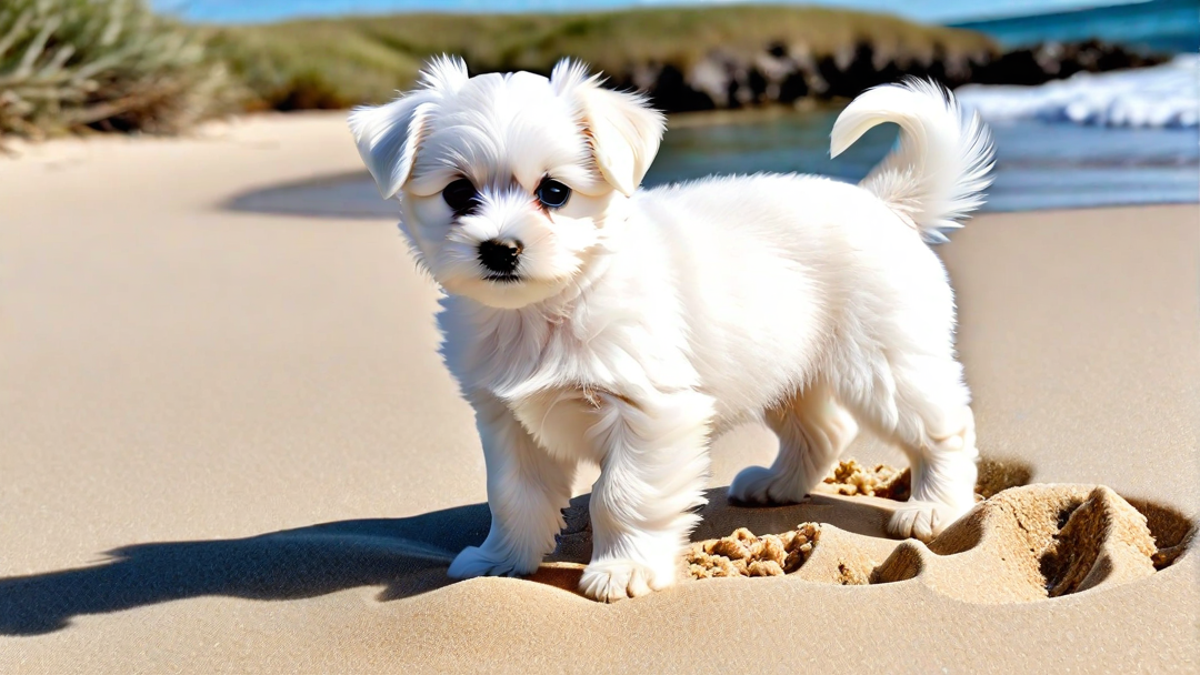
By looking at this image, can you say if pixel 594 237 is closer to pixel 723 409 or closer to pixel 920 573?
pixel 723 409

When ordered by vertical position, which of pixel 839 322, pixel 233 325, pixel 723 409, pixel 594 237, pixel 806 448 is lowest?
pixel 233 325

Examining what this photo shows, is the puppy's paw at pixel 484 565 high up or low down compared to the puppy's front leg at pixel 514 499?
down

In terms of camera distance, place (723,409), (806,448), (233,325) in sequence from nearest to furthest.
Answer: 1. (723,409)
2. (806,448)
3. (233,325)

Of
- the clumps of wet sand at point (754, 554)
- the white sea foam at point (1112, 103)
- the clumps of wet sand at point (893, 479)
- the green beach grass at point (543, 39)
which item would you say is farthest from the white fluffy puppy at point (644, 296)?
the green beach grass at point (543, 39)

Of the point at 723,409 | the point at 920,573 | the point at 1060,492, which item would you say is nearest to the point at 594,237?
the point at 723,409

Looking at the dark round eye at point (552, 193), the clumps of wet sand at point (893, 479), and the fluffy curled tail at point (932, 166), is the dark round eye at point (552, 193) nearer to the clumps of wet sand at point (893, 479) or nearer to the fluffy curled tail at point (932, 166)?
the fluffy curled tail at point (932, 166)

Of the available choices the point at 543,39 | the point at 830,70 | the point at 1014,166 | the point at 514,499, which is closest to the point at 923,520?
the point at 514,499

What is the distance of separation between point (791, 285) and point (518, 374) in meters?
0.78

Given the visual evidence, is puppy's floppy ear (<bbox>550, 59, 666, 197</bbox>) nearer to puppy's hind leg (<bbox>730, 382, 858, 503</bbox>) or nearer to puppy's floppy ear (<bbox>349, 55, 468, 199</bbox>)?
puppy's floppy ear (<bbox>349, 55, 468, 199</bbox>)

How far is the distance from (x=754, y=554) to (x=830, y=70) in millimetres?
25295

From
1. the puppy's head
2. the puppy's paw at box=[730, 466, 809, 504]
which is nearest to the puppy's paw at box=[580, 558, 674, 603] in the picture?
the puppy's head

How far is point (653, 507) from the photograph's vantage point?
2.84 m

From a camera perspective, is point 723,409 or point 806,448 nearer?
point 723,409

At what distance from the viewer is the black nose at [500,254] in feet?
8.18
